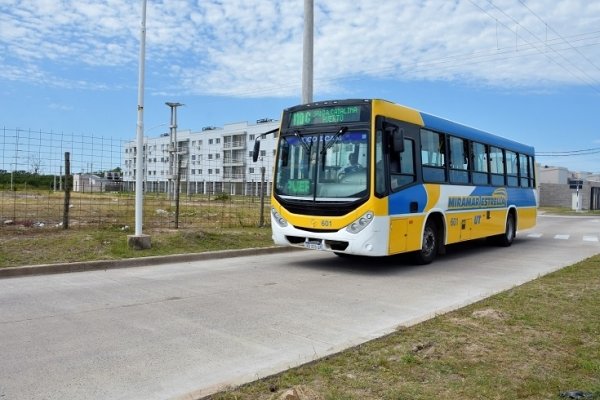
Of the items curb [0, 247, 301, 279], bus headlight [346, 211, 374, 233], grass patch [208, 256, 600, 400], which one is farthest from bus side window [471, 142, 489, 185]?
grass patch [208, 256, 600, 400]

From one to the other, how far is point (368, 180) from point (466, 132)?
4.93 meters

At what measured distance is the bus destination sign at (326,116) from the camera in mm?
10273

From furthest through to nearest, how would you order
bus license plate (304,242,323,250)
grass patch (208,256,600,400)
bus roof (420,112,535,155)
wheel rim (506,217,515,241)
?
wheel rim (506,217,515,241)
bus roof (420,112,535,155)
bus license plate (304,242,323,250)
grass patch (208,256,600,400)

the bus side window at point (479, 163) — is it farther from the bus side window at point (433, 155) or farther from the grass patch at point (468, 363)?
the grass patch at point (468, 363)

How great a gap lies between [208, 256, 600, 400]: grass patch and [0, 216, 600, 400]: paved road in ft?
1.24

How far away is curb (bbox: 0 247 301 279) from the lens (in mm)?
9188

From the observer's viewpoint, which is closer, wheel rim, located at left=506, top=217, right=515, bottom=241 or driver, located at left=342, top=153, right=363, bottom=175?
driver, located at left=342, top=153, right=363, bottom=175

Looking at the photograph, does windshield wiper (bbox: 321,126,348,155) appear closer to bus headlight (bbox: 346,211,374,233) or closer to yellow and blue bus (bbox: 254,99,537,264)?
yellow and blue bus (bbox: 254,99,537,264)

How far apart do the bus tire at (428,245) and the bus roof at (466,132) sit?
224 cm

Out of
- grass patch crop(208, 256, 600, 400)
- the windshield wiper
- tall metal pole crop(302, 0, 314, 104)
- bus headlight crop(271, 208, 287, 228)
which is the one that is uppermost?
tall metal pole crop(302, 0, 314, 104)

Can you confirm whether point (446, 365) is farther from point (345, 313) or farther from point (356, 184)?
point (356, 184)

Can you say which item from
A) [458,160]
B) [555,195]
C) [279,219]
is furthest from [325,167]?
[555,195]

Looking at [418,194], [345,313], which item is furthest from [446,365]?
[418,194]

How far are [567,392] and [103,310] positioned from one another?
5.38m
